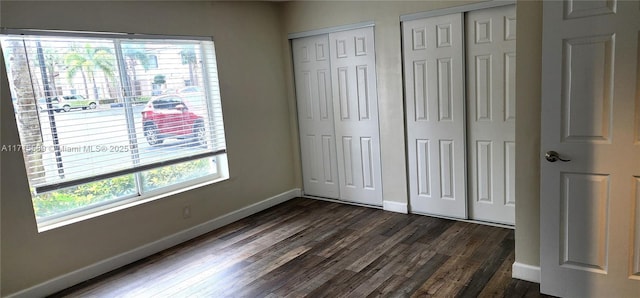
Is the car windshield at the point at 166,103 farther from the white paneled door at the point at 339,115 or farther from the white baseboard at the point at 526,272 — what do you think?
the white baseboard at the point at 526,272

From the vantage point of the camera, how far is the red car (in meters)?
3.70

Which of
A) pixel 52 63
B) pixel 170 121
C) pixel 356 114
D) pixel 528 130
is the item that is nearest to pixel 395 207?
pixel 356 114

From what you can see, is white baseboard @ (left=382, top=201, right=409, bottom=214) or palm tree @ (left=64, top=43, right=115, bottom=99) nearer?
palm tree @ (left=64, top=43, right=115, bottom=99)

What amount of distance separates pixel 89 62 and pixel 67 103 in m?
0.37

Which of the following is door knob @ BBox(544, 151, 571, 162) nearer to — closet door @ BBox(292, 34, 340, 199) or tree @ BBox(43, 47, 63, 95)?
closet door @ BBox(292, 34, 340, 199)

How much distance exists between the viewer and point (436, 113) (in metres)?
3.93

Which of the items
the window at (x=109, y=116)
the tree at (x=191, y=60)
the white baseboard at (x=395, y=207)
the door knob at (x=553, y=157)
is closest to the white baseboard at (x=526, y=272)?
the door knob at (x=553, y=157)

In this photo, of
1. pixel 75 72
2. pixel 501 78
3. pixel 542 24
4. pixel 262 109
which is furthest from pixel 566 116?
pixel 75 72

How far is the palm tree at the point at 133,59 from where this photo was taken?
352 centimetres

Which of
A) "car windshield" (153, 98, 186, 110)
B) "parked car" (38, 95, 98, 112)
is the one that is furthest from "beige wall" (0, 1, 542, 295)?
"car windshield" (153, 98, 186, 110)

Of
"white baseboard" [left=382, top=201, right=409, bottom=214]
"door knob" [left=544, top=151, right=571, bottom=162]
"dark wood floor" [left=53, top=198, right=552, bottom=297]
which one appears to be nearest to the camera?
"door knob" [left=544, top=151, right=571, bottom=162]

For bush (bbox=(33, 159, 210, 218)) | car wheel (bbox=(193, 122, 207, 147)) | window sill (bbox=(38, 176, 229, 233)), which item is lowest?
window sill (bbox=(38, 176, 229, 233))

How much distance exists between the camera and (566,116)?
2.37 m

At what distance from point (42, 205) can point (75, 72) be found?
1.04 metres
